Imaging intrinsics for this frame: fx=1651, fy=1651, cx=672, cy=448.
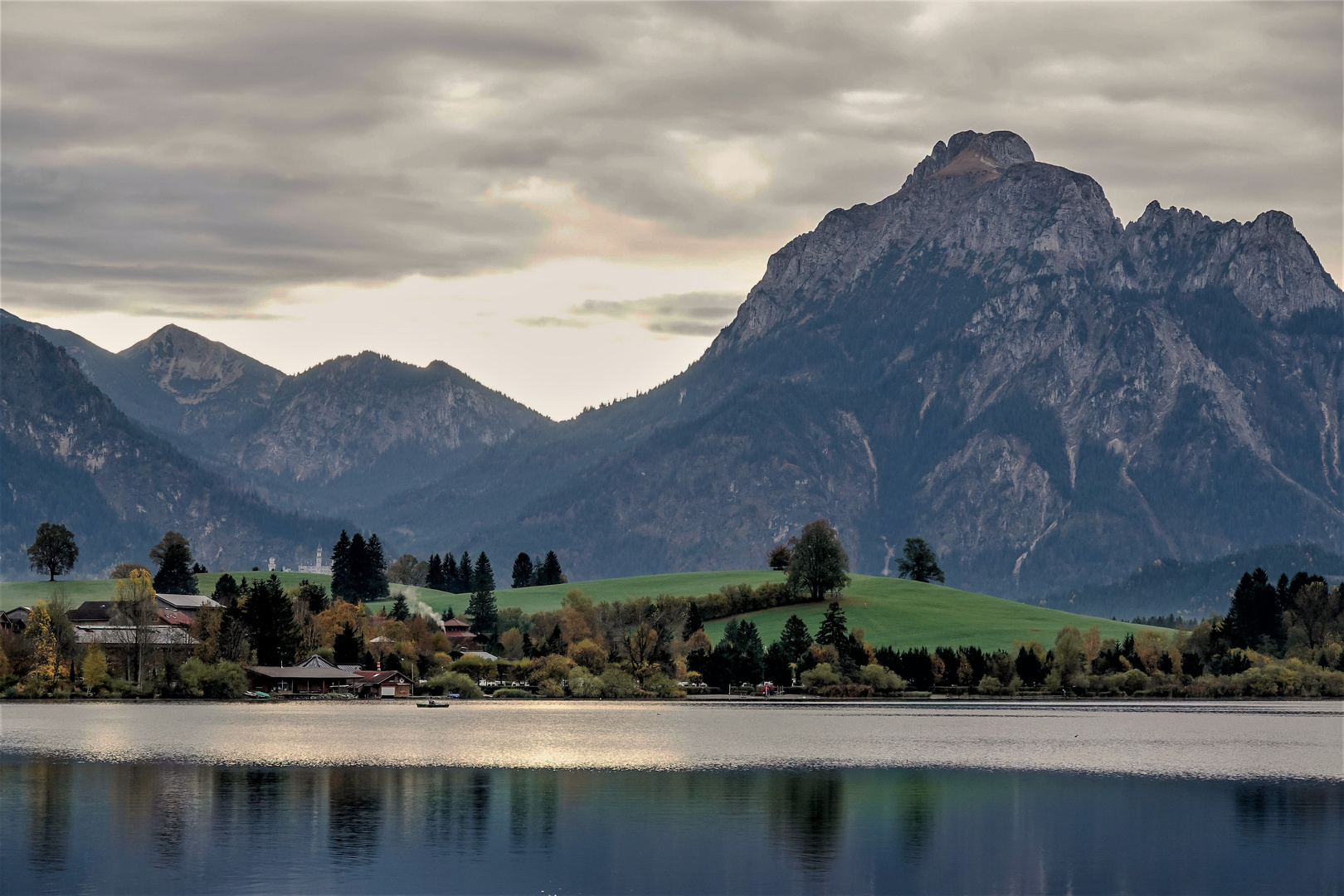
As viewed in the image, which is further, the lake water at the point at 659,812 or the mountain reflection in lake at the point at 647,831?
the lake water at the point at 659,812

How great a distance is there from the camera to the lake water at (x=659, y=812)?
61.0m

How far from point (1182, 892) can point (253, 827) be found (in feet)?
125

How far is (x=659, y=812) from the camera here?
3059 inches

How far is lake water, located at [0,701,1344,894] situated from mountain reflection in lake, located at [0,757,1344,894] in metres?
0.21

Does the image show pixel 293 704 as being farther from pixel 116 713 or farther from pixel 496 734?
pixel 496 734

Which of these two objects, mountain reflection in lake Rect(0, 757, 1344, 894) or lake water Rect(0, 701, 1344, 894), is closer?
mountain reflection in lake Rect(0, 757, 1344, 894)

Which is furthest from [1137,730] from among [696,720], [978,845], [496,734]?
[978,845]

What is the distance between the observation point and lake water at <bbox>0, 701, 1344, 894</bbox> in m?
61.0

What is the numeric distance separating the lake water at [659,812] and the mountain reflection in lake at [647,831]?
0.21 metres

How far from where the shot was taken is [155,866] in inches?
2420

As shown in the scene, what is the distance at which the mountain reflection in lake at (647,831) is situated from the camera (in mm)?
60281

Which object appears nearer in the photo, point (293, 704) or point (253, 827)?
point (253, 827)

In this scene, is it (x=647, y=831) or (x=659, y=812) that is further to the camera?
(x=659, y=812)

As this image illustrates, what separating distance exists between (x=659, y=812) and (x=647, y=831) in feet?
21.3
